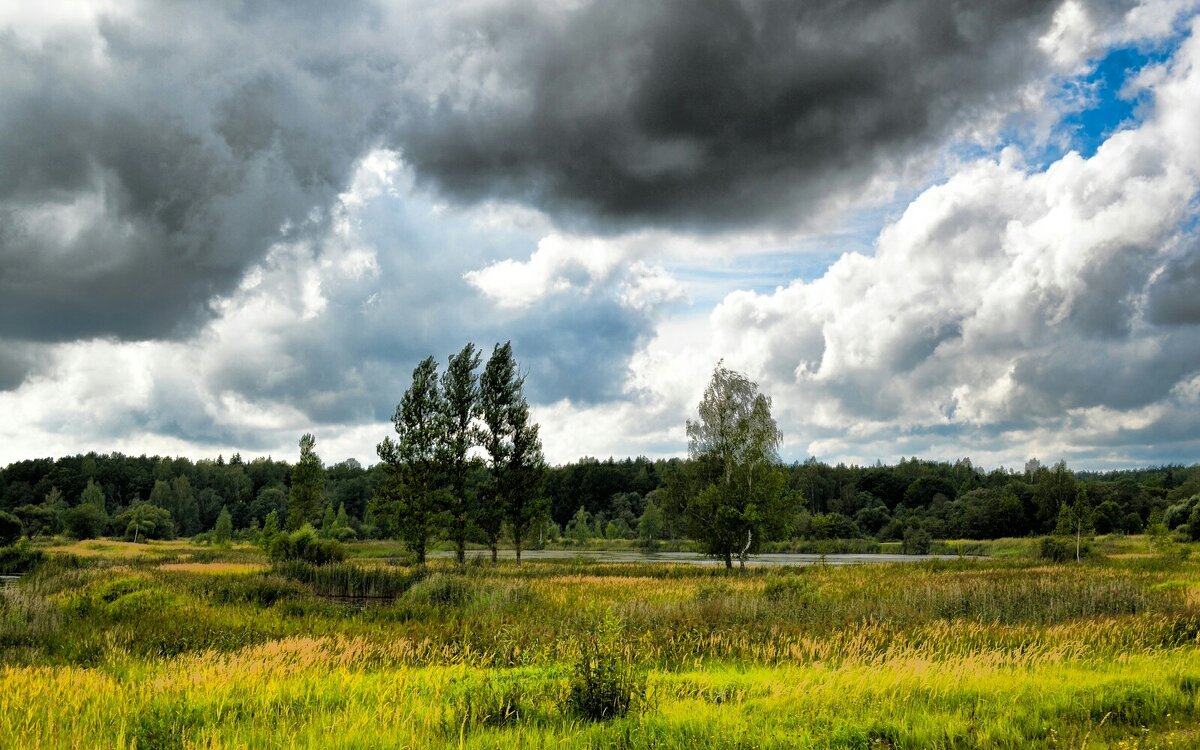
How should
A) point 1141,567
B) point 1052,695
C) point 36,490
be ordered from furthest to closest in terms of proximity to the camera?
point 36,490 → point 1141,567 → point 1052,695

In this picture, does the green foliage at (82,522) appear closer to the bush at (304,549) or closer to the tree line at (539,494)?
the tree line at (539,494)

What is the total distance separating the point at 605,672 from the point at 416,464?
35262mm

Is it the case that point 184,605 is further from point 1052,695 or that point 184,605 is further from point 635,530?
point 635,530

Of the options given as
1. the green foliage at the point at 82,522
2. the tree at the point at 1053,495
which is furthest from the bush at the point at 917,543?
the green foliage at the point at 82,522

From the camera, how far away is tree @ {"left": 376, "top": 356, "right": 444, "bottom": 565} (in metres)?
41.9

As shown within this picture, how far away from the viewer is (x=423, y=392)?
44.0m

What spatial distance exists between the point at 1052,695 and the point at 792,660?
13.8 ft

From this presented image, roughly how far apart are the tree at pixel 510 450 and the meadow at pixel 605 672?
21.5m

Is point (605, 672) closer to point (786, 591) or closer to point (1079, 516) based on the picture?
point (786, 591)

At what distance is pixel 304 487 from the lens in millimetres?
63156

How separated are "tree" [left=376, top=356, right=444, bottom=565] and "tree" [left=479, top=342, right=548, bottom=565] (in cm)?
349

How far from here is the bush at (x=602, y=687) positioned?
29.6 feet

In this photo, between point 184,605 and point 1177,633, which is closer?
point 1177,633

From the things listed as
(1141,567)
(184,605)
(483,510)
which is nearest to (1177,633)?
(184,605)
